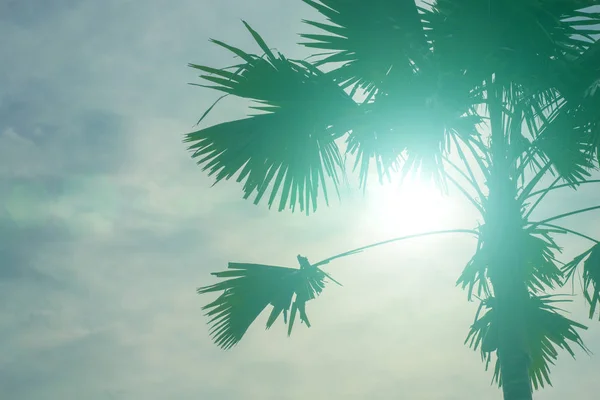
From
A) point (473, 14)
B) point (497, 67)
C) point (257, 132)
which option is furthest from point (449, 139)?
point (257, 132)

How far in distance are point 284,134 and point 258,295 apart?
1.93 m

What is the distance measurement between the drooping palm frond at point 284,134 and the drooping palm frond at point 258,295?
0.90 meters

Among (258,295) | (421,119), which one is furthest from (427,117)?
(258,295)

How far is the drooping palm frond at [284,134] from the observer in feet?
22.3

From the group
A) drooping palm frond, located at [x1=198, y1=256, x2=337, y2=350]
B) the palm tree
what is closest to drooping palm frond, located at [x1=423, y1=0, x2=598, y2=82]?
the palm tree

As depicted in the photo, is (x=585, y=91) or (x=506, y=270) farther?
(x=506, y=270)

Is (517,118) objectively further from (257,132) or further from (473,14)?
(257,132)

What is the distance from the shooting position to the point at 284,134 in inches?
275

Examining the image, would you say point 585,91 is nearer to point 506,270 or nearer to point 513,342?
point 506,270

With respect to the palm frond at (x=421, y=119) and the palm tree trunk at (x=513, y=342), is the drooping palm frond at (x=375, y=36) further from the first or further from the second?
the palm tree trunk at (x=513, y=342)

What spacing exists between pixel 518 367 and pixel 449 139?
2363mm

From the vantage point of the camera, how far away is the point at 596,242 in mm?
7262

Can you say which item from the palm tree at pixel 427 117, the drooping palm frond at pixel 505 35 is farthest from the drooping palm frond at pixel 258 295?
the drooping palm frond at pixel 505 35

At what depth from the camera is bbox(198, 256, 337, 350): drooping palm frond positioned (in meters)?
7.21
